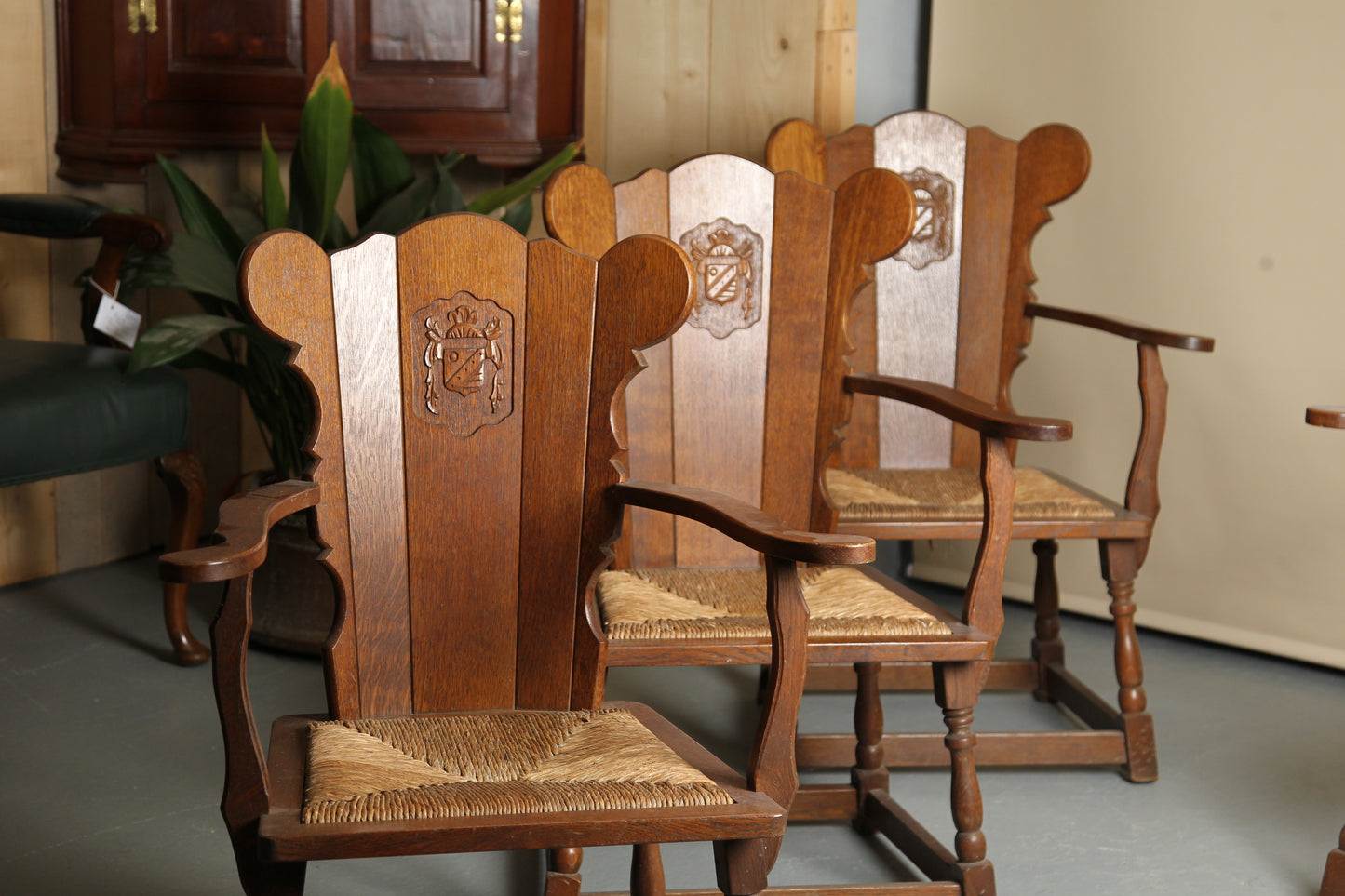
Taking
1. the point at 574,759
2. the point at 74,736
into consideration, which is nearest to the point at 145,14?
the point at 74,736

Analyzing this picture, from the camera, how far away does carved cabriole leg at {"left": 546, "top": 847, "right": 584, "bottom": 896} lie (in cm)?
169

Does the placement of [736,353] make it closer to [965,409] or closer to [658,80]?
[965,409]

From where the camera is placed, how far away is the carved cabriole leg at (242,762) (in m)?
1.19

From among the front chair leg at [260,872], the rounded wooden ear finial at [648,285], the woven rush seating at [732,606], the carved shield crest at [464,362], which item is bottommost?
the front chair leg at [260,872]

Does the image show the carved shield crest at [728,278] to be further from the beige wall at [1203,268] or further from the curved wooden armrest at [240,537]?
the beige wall at [1203,268]

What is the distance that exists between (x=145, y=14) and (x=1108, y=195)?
2212mm

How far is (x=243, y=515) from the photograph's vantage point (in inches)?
49.5

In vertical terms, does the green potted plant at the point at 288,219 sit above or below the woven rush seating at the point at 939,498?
above

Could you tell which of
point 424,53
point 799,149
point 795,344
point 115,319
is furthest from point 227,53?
point 795,344

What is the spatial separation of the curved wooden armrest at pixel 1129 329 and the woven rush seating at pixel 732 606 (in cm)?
75

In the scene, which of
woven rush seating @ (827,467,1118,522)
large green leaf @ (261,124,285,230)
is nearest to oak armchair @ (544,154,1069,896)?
woven rush seating @ (827,467,1118,522)

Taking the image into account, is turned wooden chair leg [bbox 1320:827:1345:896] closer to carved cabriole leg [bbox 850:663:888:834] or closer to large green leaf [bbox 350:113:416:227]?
carved cabriole leg [bbox 850:663:888:834]

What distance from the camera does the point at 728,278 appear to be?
6.37ft

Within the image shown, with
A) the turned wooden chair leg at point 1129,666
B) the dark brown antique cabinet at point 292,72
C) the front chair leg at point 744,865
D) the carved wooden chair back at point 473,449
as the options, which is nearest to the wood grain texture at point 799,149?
the dark brown antique cabinet at point 292,72
